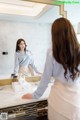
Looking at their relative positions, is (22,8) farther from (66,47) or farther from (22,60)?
(66,47)

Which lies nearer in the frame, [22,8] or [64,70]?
[64,70]

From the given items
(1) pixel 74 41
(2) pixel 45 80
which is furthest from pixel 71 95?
(1) pixel 74 41

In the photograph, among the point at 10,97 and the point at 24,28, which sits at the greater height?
the point at 24,28

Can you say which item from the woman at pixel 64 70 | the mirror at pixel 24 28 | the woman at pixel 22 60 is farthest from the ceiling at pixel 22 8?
the woman at pixel 64 70

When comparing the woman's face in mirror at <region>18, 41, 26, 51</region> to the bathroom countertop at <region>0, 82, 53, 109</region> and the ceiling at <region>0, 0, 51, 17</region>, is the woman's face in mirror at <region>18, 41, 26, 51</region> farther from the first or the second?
the bathroom countertop at <region>0, 82, 53, 109</region>

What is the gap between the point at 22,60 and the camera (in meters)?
1.69

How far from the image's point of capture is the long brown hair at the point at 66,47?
926 mm

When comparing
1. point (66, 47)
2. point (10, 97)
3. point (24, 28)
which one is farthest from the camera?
point (24, 28)

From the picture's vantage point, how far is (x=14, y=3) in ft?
5.32

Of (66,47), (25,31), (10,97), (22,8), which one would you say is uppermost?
(22,8)

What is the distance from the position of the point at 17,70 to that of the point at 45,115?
618 millimetres

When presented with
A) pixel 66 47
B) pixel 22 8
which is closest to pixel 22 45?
pixel 22 8

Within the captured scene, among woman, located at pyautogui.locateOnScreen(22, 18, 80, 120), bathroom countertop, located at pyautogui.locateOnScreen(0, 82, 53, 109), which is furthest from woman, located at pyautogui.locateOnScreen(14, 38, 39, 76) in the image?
woman, located at pyautogui.locateOnScreen(22, 18, 80, 120)

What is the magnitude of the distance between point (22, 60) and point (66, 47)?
0.85 metres
